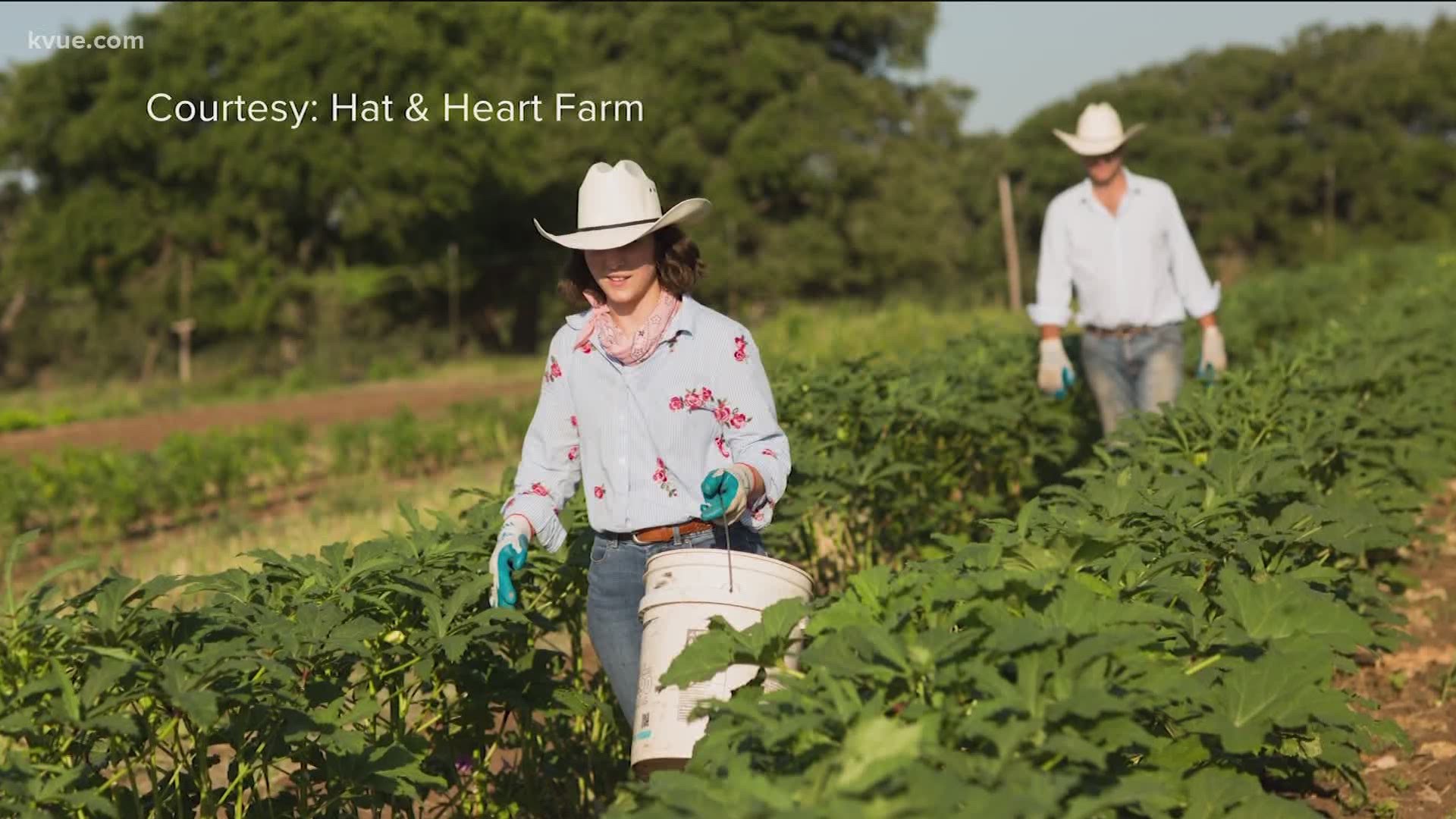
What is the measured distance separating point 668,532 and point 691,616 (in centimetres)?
42

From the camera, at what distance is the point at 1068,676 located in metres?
2.62

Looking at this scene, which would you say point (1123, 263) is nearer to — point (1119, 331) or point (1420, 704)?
point (1119, 331)

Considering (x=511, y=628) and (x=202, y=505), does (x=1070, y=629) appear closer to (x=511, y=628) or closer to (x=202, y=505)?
(x=511, y=628)

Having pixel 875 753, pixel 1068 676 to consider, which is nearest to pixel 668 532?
pixel 1068 676

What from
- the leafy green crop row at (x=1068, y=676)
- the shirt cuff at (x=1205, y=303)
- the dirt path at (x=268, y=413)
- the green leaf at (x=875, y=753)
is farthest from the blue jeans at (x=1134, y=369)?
the dirt path at (x=268, y=413)

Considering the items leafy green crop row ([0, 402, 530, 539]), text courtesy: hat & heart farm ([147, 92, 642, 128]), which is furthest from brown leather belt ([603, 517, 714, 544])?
text courtesy: hat & heart farm ([147, 92, 642, 128])

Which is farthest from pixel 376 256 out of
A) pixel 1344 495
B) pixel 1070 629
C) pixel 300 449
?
pixel 1070 629

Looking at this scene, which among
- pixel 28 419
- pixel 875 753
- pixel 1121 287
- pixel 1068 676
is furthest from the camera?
pixel 28 419

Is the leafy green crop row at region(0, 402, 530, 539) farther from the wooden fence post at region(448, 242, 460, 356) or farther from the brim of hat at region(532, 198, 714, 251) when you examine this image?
the wooden fence post at region(448, 242, 460, 356)

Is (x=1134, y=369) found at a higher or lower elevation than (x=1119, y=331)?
lower

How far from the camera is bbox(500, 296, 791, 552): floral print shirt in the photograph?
3.95m

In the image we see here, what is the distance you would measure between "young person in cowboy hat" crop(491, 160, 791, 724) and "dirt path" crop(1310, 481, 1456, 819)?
204 cm

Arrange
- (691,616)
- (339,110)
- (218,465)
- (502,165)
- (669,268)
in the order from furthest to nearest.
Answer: (502,165) < (339,110) < (218,465) < (669,268) < (691,616)

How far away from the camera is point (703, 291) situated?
138ft
